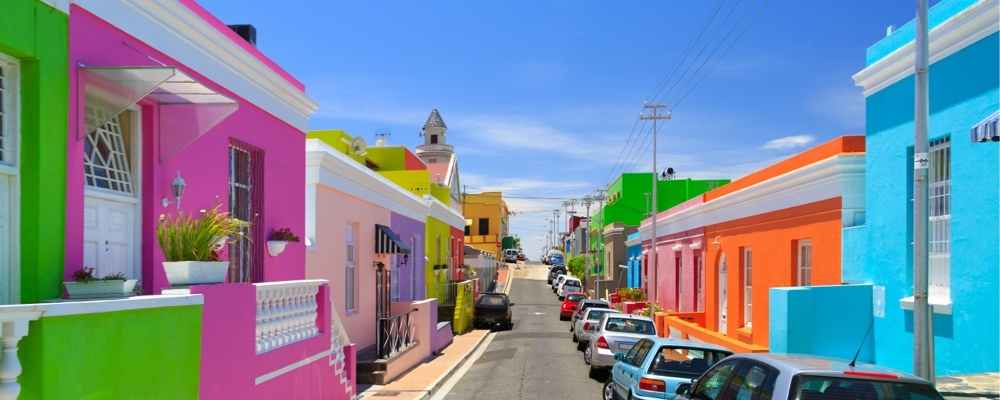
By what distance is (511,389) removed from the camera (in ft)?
52.9

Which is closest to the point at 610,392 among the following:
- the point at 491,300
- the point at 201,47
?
the point at 201,47

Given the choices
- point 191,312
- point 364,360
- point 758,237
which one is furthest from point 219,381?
point 758,237

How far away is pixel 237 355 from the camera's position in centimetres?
793

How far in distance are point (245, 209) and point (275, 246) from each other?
707mm

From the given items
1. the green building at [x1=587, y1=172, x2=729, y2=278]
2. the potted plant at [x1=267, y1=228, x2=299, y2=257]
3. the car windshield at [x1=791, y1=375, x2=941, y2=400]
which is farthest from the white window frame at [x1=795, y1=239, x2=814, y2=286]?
the green building at [x1=587, y1=172, x2=729, y2=278]

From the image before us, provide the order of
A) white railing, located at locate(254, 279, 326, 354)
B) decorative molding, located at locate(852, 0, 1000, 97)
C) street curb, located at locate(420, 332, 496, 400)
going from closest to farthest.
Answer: white railing, located at locate(254, 279, 326, 354) < decorative molding, located at locate(852, 0, 1000, 97) < street curb, located at locate(420, 332, 496, 400)

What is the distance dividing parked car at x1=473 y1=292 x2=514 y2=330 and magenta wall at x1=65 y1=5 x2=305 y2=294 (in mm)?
22020

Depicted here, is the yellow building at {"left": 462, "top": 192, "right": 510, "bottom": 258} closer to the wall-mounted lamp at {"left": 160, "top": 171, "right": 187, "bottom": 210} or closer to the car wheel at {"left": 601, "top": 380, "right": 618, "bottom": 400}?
the car wheel at {"left": 601, "top": 380, "right": 618, "bottom": 400}

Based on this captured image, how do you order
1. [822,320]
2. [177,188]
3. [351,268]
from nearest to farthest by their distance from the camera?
[177,188] → [822,320] → [351,268]

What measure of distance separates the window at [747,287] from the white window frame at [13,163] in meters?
16.2

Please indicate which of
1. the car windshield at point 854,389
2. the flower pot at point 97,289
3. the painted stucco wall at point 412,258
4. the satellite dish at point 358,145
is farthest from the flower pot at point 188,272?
the satellite dish at point 358,145

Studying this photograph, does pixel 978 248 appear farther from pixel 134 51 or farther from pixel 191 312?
pixel 134 51

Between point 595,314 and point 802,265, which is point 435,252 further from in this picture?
point 802,265

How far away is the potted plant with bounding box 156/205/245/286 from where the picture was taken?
7.15 m
